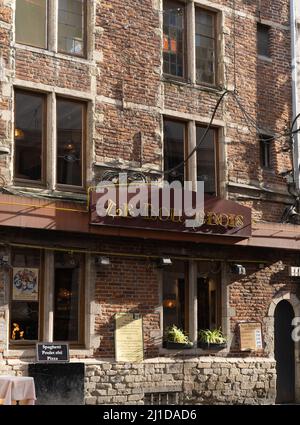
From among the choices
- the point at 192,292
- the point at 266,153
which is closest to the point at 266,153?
the point at 266,153

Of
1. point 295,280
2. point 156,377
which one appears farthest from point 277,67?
point 156,377

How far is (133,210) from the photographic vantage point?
13961 mm

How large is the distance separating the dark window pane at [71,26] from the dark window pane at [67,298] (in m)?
3.84

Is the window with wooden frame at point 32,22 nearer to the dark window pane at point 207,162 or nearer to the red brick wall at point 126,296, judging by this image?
the dark window pane at point 207,162

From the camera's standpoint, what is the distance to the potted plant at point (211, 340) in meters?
15.4

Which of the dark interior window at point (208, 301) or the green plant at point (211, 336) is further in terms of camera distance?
the dark interior window at point (208, 301)

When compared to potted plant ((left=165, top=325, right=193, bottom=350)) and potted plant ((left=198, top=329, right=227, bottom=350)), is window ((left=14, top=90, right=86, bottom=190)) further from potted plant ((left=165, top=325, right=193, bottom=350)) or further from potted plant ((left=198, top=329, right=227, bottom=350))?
potted plant ((left=198, top=329, right=227, bottom=350))

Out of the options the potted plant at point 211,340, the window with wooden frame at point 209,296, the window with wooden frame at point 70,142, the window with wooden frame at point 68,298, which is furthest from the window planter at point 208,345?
the window with wooden frame at point 70,142

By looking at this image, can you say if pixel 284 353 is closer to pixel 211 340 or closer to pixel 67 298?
pixel 211 340

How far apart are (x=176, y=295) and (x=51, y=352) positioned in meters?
3.05

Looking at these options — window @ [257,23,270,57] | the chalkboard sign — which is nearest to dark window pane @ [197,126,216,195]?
window @ [257,23,270,57]

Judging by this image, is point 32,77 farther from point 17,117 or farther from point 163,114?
point 163,114

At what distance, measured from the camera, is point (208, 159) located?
1630 centimetres

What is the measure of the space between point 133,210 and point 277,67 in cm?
579
